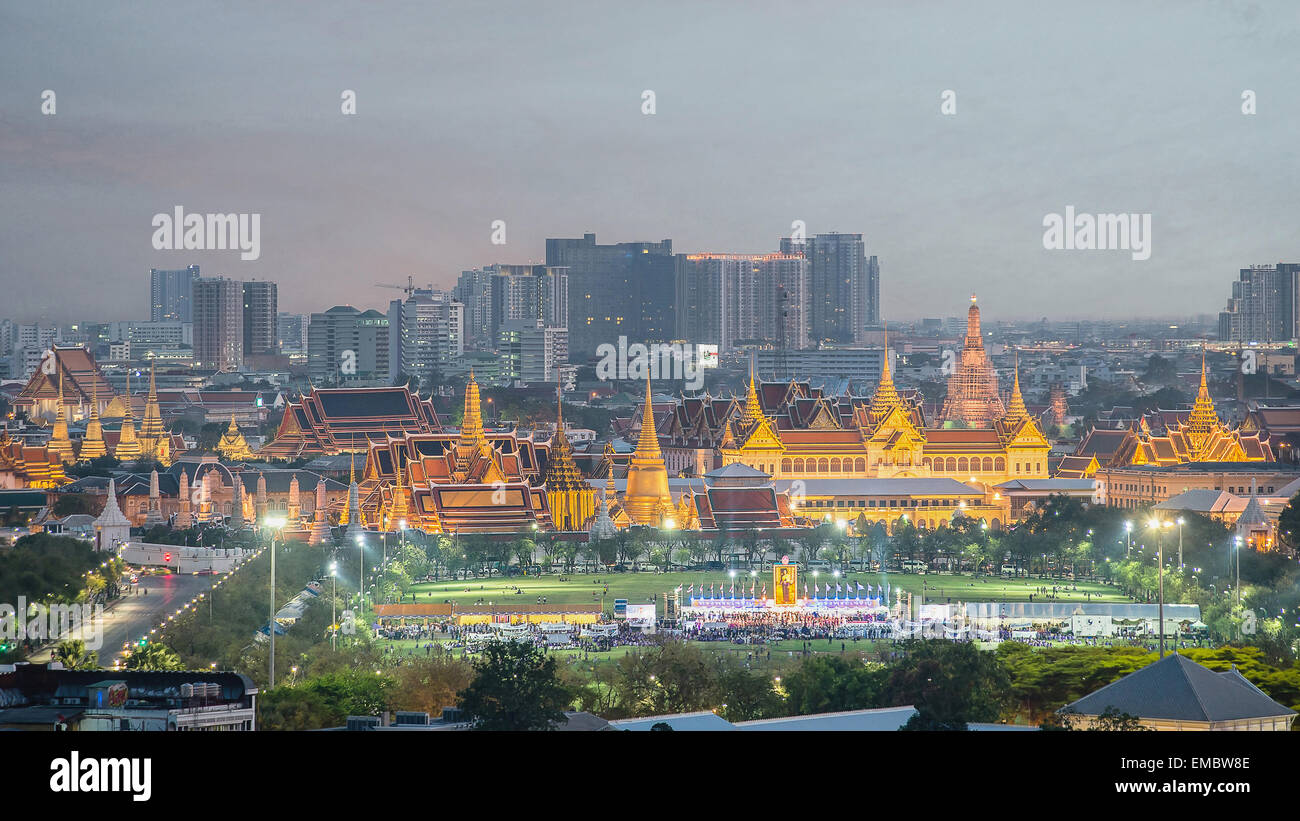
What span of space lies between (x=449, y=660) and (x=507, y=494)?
A: 38.0 m

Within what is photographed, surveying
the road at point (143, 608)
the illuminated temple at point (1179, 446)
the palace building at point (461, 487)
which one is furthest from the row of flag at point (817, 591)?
the illuminated temple at point (1179, 446)

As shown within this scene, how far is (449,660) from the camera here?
46312 millimetres

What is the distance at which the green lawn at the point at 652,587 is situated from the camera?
67875 mm

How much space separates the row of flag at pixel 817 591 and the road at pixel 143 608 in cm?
1430

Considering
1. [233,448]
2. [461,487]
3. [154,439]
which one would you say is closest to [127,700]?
[461,487]

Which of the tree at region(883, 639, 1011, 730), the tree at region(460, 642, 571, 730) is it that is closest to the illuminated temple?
the tree at region(883, 639, 1011, 730)

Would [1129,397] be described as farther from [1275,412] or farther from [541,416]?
[1275,412]

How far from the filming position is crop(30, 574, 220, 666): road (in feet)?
165

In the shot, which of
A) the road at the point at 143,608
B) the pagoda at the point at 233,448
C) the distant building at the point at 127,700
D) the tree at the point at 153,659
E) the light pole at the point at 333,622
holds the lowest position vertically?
the road at the point at 143,608

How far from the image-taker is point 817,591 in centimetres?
7119

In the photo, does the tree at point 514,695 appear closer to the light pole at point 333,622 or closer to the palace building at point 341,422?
the light pole at point 333,622

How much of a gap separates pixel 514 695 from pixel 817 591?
38010 mm
